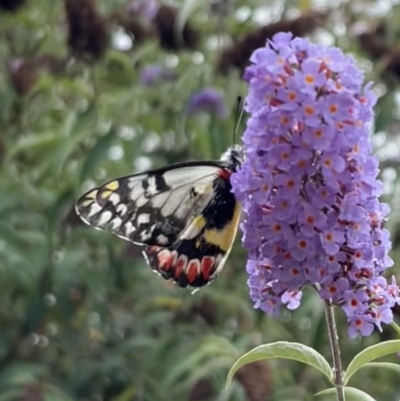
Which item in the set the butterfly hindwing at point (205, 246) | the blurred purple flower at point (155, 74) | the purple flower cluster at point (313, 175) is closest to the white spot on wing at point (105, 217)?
the butterfly hindwing at point (205, 246)

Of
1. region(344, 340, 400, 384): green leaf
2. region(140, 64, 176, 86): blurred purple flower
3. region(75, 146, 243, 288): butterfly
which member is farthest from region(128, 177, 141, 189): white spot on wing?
region(140, 64, 176, 86): blurred purple flower

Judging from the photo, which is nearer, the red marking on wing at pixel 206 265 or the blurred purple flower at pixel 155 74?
the red marking on wing at pixel 206 265

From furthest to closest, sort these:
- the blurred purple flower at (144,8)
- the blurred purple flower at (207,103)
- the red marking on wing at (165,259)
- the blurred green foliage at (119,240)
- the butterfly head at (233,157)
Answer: the blurred purple flower at (144,8) → the blurred purple flower at (207,103) → the blurred green foliage at (119,240) → the red marking on wing at (165,259) → the butterfly head at (233,157)

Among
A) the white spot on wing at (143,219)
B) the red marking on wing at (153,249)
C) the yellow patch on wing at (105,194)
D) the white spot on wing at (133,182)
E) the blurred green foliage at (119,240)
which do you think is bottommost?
the blurred green foliage at (119,240)

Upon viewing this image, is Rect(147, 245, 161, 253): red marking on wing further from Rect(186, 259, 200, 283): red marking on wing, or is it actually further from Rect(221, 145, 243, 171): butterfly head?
Rect(221, 145, 243, 171): butterfly head

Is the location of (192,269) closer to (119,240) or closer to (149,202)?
(149,202)

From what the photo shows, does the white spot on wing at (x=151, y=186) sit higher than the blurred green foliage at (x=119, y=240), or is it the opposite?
the white spot on wing at (x=151, y=186)

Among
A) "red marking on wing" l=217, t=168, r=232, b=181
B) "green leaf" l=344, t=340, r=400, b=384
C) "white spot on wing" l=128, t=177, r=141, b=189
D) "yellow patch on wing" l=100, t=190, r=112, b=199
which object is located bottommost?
"yellow patch on wing" l=100, t=190, r=112, b=199

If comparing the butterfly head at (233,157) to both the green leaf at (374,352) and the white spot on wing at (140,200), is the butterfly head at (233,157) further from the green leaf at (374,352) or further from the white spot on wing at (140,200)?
the green leaf at (374,352)
